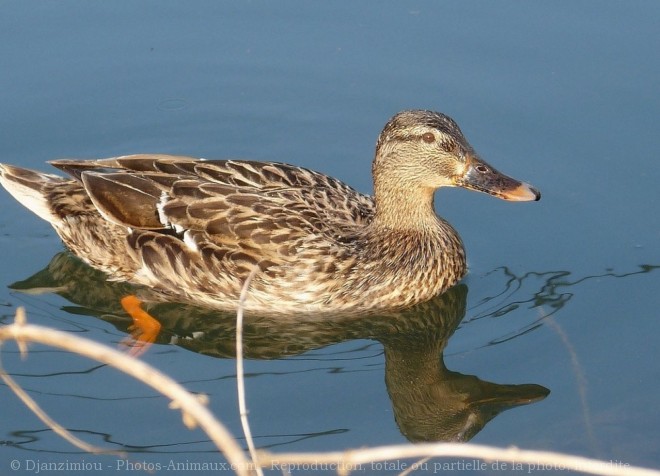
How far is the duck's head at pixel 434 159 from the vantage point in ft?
25.1

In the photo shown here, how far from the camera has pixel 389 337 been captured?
7746 millimetres

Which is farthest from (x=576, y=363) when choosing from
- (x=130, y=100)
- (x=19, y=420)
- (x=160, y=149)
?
(x=130, y=100)

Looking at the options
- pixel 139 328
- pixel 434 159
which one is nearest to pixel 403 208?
pixel 434 159

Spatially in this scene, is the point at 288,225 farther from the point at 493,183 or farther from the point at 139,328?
the point at 493,183

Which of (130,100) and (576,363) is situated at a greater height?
(130,100)

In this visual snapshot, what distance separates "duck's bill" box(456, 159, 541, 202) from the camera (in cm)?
761

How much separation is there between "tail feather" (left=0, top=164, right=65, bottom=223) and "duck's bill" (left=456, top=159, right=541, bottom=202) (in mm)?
3145

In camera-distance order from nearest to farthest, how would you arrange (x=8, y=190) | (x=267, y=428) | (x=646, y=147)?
(x=267, y=428), (x=8, y=190), (x=646, y=147)

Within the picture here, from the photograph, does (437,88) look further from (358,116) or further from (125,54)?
(125,54)

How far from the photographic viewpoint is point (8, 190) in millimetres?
8578

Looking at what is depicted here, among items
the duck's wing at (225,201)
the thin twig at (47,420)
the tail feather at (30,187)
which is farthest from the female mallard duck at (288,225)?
the thin twig at (47,420)

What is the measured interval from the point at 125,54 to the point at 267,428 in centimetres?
502

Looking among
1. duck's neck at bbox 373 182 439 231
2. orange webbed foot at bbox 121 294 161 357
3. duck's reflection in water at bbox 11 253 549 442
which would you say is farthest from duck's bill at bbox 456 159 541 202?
orange webbed foot at bbox 121 294 161 357

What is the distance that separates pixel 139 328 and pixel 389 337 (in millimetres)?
1752
